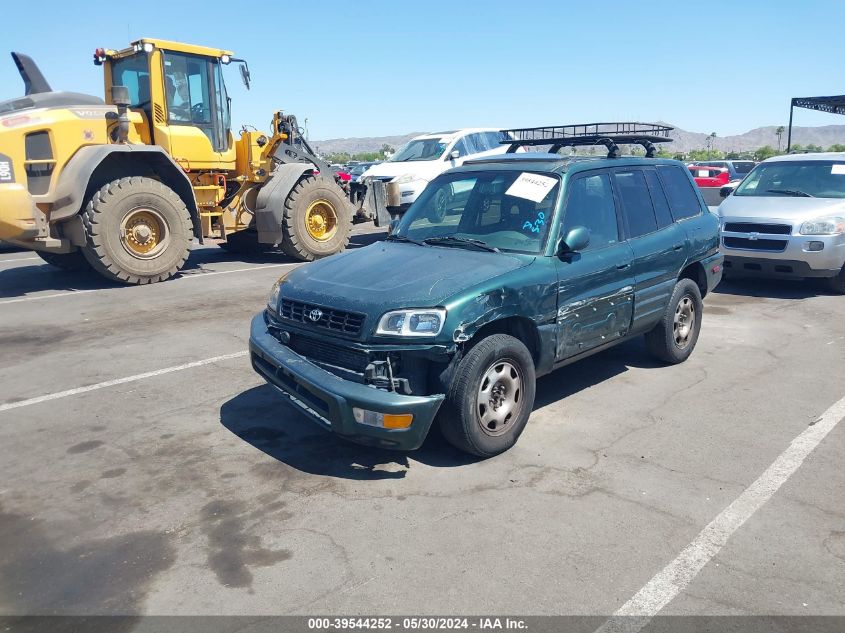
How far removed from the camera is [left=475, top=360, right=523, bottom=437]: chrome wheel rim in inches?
174

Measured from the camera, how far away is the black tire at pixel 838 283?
9477mm

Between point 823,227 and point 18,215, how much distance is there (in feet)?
33.6

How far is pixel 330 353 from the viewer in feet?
14.6

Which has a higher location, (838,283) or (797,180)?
(797,180)

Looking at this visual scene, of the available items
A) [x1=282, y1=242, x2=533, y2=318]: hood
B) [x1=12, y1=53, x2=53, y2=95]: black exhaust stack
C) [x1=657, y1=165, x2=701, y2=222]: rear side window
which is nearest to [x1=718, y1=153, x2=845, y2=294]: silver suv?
[x1=657, y1=165, x2=701, y2=222]: rear side window

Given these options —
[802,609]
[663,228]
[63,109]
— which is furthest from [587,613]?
[63,109]

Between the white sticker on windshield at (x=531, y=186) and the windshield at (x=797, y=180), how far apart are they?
637 centimetres

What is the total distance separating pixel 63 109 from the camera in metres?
9.99

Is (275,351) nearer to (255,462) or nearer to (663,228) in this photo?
(255,462)

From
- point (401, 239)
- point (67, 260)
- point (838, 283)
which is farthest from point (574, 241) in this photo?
point (67, 260)

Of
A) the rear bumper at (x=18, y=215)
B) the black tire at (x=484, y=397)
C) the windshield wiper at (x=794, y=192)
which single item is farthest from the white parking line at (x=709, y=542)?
the rear bumper at (x=18, y=215)

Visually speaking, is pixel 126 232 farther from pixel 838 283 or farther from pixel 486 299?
pixel 838 283

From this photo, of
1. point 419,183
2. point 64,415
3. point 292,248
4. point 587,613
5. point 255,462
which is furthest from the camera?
point 419,183

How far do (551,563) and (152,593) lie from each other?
186 centimetres
